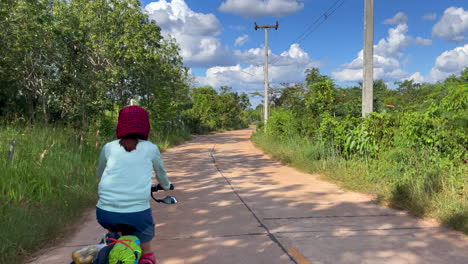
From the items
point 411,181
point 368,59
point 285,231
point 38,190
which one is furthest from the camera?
point 368,59

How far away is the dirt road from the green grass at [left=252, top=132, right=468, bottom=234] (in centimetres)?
32

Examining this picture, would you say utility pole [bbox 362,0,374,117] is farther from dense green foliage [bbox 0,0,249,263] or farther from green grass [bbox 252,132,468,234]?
dense green foliage [bbox 0,0,249,263]

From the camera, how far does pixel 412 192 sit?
23.4ft

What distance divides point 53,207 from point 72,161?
2804 mm

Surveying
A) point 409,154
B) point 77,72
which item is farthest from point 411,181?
point 77,72

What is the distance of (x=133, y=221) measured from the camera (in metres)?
2.91

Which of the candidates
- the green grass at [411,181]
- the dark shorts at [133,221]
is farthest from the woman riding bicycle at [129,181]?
the green grass at [411,181]

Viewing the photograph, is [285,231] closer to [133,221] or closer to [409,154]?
[133,221]

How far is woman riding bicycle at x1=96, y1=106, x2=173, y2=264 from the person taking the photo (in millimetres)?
2916

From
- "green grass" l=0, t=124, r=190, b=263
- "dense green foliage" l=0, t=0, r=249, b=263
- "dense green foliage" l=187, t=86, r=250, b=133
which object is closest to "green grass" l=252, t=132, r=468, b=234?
"green grass" l=0, t=124, r=190, b=263

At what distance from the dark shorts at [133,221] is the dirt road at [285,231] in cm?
176

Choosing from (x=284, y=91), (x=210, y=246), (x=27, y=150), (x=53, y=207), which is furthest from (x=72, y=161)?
(x=284, y=91)

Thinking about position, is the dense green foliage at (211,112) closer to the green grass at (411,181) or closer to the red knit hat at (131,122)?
the green grass at (411,181)

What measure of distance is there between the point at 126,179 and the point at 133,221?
12.5 inches
